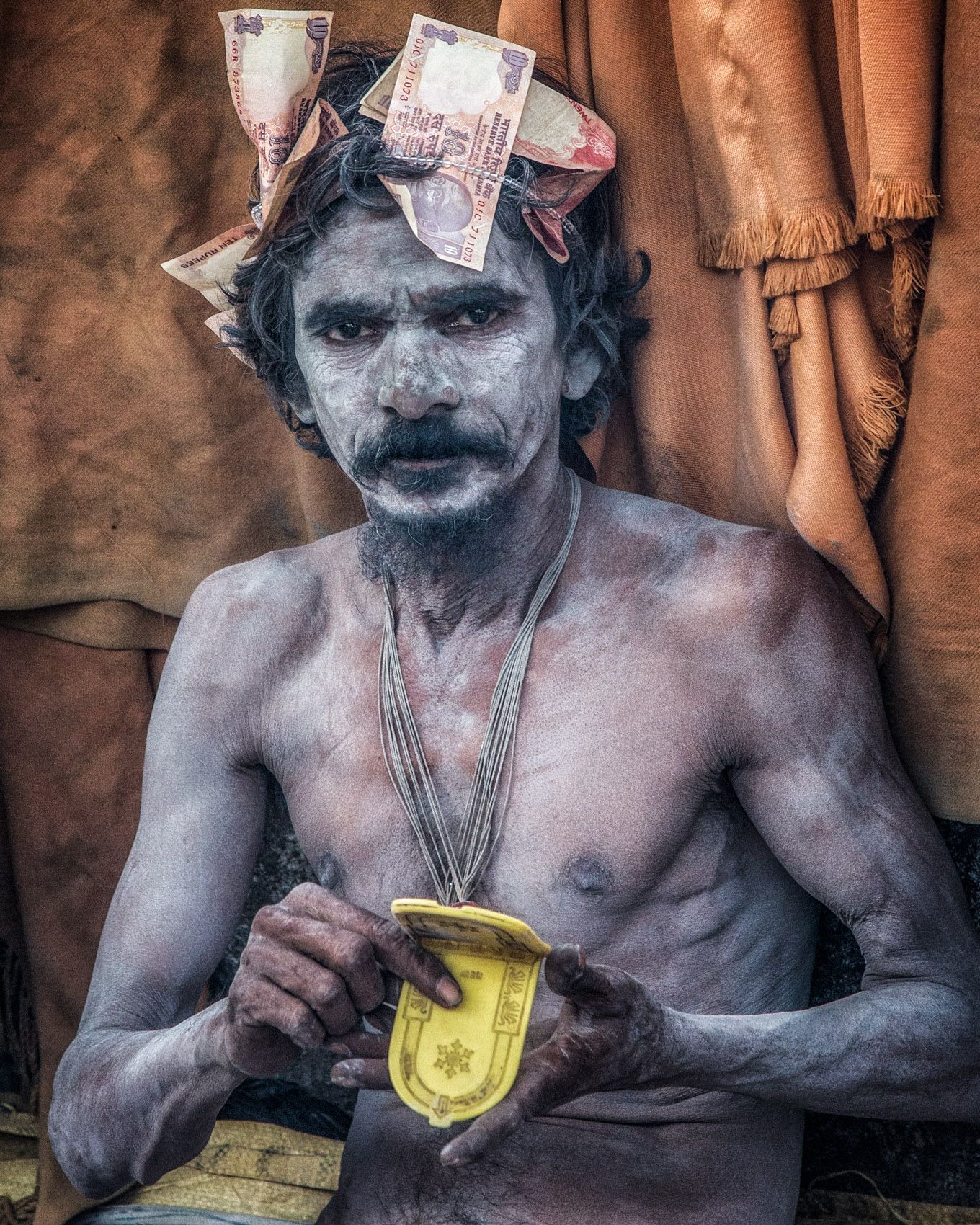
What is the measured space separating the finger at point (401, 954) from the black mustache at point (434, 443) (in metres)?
0.67

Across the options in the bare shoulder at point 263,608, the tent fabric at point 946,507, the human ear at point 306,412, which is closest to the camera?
the tent fabric at point 946,507

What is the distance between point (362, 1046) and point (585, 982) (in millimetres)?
309

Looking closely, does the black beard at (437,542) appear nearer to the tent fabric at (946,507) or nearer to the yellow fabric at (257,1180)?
the tent fabric at (946,507)

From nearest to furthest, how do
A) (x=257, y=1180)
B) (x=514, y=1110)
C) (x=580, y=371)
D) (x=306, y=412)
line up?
(x=514, y=1110)
(x=580, y=371)
(x=306, y=412)
(x=257, y=1180)

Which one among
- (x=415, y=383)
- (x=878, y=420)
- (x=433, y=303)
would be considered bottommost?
(x=878, y=420)

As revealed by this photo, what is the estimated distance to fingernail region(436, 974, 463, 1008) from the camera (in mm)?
1614

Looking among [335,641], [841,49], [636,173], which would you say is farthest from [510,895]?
[841,49]

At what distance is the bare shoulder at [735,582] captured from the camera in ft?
6.58

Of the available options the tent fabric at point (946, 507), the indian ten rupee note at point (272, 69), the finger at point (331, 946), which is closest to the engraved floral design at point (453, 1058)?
the finger at point (331, 946)

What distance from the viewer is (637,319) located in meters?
2.30

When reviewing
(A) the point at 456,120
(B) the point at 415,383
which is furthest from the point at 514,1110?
(A) the point at 456,120

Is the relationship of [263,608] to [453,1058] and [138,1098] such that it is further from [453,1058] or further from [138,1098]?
[453,1058]

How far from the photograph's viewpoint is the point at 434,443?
2.03 meters

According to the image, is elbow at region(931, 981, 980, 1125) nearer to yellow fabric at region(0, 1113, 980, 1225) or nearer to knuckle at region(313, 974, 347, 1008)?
yellow fabric at region(0, 1113, 980, 1225)
